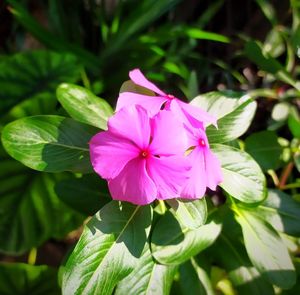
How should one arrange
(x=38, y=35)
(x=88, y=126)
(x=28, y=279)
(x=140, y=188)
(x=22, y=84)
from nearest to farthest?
(x=140, y=188)
(x=88, y=126)
(x=28, y=279)
(x=22, y=84)
(x=38, y=35)

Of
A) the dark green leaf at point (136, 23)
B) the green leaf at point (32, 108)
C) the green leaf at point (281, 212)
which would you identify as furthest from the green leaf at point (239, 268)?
the dark green leaf at point (136, 23)

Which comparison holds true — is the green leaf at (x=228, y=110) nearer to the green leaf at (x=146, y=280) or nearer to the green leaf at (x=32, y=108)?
the green leaf at (x=146, y=280)

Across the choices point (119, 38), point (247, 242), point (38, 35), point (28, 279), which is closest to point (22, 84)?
point (38, 35)

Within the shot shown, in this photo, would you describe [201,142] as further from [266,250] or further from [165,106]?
[266,250]

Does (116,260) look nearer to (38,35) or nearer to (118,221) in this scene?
(118,221)

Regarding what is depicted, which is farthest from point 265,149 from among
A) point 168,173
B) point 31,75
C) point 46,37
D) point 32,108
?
point 46,37

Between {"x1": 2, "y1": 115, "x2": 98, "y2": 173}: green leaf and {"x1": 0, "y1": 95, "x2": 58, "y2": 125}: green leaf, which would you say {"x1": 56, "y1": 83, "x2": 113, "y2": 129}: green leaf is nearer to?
{"x1": 2, "y1": 115, "x2": 98, "y2": 173}: green leaf
